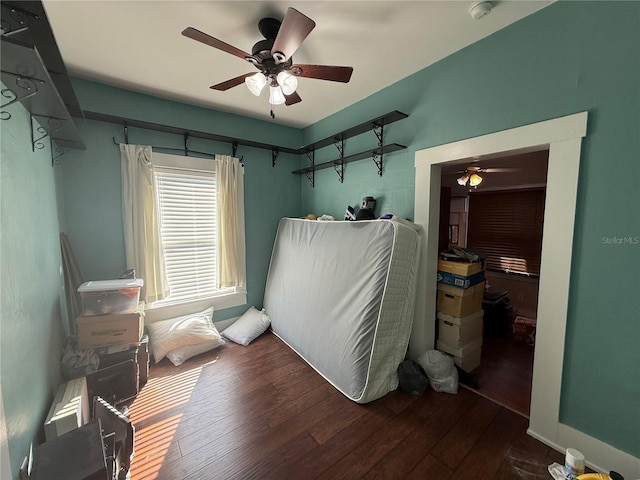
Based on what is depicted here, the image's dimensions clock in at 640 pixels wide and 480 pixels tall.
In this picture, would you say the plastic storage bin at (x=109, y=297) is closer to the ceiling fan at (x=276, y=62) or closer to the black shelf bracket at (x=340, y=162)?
the ceiling fan at (x=276, y=62)

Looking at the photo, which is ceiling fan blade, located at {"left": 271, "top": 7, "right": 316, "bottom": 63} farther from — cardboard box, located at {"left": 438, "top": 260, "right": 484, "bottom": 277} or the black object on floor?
the black object on floor

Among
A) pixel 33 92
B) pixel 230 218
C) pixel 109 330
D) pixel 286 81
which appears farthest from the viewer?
pixel 230 218

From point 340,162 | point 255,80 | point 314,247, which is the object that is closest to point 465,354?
point 314,247

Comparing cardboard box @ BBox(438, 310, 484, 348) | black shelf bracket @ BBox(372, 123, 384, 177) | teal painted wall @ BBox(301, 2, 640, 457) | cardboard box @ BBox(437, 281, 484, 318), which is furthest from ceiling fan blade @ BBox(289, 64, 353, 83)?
cardboard box @ BBox(438, 310, 484, 348)

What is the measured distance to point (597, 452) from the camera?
1408 mm

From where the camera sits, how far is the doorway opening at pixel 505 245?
231 cm

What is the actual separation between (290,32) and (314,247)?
186 centimetres

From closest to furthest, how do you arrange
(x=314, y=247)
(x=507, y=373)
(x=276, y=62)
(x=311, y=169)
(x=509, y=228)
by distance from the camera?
(x=276, y=62)
(x=507, y=373)
(x=314, y=247)
(x=311, y=169)
(x=509, y=228)

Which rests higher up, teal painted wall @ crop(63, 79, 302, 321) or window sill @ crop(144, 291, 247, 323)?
teal painted wall @ crop(63, 79, 302, 321)

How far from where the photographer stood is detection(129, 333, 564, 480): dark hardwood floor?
4.67ft

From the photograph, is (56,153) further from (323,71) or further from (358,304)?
(358,304)

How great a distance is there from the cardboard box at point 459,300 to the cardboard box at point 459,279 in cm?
4

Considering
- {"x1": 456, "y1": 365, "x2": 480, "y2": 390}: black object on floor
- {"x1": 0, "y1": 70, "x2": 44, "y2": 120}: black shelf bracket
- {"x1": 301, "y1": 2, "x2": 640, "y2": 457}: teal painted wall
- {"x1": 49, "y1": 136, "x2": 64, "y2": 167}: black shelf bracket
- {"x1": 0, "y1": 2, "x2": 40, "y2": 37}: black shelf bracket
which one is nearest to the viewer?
{"x1": 0, "y1": 2, "x2": 40, "y2": 37}: black shelf bracket

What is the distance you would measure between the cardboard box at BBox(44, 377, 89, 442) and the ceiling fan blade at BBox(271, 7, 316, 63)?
7.56 ft
